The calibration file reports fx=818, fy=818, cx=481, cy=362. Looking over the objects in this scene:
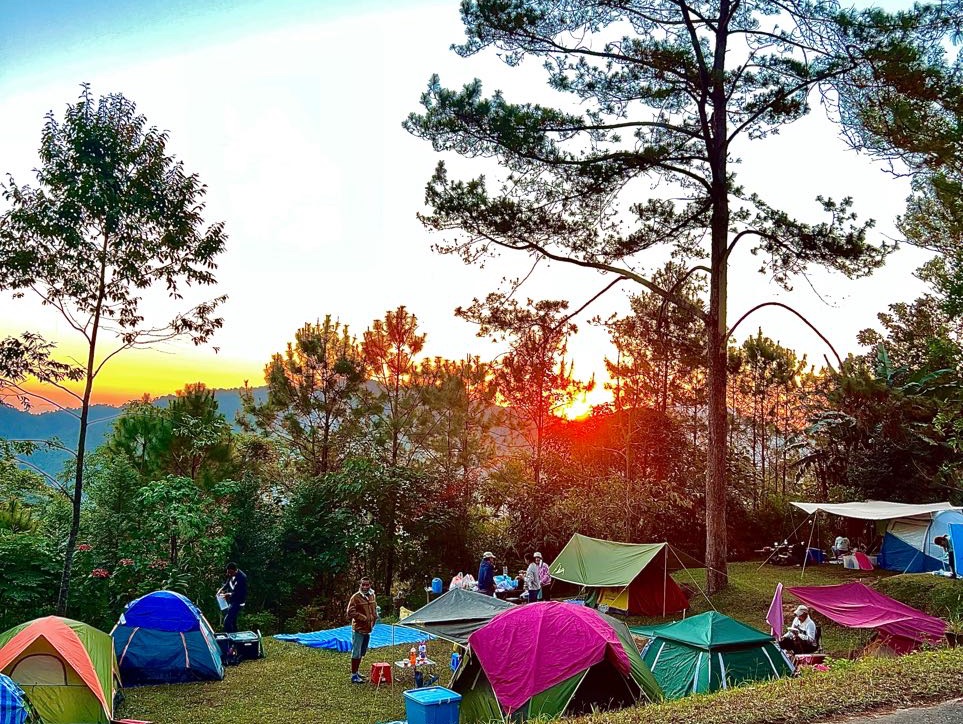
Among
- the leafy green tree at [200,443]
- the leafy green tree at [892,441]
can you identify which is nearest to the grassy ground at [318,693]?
the leafy green tree at [200,443]

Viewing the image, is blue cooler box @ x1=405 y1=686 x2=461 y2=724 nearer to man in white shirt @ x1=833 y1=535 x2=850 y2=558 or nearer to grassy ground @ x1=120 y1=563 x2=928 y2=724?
grassy ground @ x1=120 y1=563 x2=928 y2=724

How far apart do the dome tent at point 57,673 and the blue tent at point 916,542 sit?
17696 mm

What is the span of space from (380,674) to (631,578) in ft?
20.9

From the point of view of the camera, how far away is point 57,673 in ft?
32.3

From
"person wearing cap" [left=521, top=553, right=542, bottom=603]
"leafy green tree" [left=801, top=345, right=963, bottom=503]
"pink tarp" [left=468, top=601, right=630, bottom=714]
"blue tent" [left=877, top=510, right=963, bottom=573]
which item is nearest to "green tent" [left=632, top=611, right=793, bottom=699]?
"pink tarp" [left=468, top=601, right=630, bottom=714]

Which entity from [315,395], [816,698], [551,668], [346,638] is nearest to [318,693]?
[346,638]

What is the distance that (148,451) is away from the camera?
2188 cm

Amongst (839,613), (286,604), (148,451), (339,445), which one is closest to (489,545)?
(286,604)

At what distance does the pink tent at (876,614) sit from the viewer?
11.7m

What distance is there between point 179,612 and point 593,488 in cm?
1346

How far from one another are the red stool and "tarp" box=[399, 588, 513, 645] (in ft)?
3.75

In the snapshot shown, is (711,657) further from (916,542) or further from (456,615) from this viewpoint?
Result: (916,542)

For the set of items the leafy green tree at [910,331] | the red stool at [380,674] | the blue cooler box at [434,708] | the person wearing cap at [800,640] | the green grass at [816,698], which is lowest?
the red stool at [380,674]

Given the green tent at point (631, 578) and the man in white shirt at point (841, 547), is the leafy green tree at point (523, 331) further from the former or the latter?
the man in white shirt at point (841, 547)
